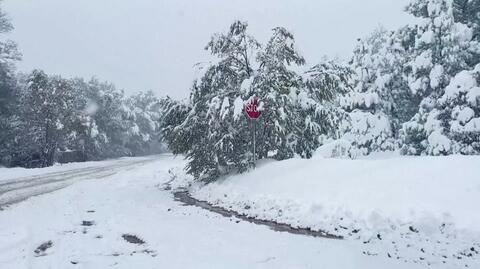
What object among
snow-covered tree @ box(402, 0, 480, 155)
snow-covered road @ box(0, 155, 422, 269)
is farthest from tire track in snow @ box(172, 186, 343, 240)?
snow-covered tree @ box(402, 0, 480, 155)

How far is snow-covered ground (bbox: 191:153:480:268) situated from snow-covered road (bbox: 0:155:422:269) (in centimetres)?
64

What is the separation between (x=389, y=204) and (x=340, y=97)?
1336 centimetres

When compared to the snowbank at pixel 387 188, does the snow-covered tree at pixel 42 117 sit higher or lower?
higher

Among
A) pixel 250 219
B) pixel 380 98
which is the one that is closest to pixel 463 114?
pixel 380 98

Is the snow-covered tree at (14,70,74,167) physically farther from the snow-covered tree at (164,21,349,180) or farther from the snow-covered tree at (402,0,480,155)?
the snow-covered tree at (402,0,480,155)

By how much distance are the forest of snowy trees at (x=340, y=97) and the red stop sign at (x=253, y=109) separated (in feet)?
0.60

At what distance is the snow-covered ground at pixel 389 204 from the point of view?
6.62 m

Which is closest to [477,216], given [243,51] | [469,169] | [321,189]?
[469,169]

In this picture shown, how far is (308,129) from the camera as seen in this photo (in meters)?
15.1

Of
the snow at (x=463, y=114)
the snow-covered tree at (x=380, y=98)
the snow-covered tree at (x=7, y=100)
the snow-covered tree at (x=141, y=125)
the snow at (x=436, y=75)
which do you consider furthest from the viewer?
the snow-covered tree at (x=141, y=125)

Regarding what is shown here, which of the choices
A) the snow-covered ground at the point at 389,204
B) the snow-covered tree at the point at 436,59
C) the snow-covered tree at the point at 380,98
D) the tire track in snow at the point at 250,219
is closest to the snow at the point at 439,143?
the snow-covered tree at the point at 436,59

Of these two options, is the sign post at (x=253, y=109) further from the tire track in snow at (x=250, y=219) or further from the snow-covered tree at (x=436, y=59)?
the snow-covered tree at (x=436, y=59)

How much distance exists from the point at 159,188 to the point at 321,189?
845cm

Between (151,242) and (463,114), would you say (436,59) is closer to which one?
(463,114)
